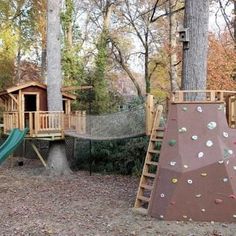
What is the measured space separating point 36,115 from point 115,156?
2.43m

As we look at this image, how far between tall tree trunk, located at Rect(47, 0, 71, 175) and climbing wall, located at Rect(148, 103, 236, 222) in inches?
214

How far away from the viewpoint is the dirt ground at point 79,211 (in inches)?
209

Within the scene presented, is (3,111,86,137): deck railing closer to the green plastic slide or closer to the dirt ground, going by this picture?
the green plastic slide

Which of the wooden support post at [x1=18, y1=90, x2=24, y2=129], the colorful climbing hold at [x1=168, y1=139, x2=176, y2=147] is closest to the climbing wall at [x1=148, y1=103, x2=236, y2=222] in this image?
the colorful climbing hold at [x1=168, y1=139, x2=176, y2=147]

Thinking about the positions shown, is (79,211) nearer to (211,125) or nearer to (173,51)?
(211,125)

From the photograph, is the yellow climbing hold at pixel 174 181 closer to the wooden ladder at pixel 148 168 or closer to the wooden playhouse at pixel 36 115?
the wooden ladder at pixel 148 168

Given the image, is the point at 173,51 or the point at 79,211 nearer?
the point at 79,211

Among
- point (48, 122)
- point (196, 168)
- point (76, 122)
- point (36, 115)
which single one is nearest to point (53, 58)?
point (36, 115)

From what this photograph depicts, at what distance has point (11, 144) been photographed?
363 inches

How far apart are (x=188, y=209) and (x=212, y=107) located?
1.57 metres

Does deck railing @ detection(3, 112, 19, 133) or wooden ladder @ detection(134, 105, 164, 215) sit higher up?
deck railing @ detection(3, 112, 19, 133)

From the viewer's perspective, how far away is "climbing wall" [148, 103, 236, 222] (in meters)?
5.75

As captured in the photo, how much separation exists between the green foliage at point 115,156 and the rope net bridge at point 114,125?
122 centimetres

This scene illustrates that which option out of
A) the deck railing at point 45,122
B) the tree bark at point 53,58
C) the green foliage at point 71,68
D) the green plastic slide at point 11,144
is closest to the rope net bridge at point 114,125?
the deck railing at point 45,122
